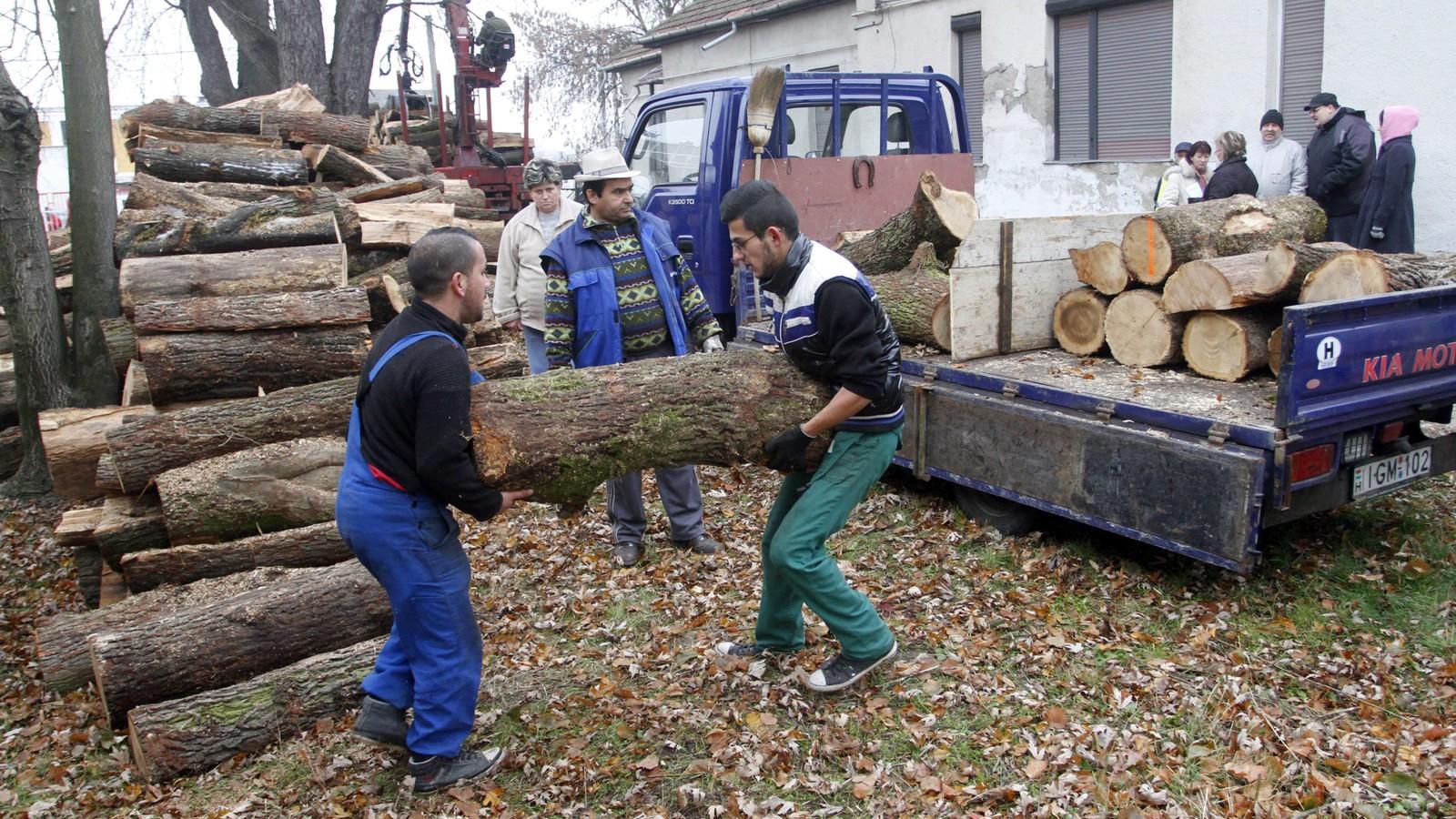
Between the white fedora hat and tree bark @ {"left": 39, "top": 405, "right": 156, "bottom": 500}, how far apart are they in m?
2.97

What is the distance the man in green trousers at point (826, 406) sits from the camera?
368cm

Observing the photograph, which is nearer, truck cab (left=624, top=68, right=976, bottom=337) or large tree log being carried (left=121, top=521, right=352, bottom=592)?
large tree log being carried (left=121, top=521, right=352, bottom=592)

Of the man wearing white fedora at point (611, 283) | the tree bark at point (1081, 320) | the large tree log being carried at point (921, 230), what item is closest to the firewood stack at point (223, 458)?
the man wearing white fedora at point (611, 283)

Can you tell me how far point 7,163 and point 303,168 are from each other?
12.1 ft

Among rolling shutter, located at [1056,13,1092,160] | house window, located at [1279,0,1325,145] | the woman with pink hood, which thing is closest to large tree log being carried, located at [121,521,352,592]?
the woman with pink hood

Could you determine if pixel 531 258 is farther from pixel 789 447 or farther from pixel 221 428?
pixel 789 447

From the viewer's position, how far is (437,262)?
342 centimetres

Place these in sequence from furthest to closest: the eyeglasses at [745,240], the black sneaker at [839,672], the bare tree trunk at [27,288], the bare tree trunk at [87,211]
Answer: the bare tree trunk at [87,211]
the bare tree trunk at [27,288]
the black sneaker at [839,672]
the eyeglasses at [745,240]

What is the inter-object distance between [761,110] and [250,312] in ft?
11.1

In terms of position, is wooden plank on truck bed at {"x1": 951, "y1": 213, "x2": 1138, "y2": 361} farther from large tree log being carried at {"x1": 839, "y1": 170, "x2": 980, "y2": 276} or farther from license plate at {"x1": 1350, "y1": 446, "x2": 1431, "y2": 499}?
license plate at {"x1": 1350, "y1": 446, "x2": 1431, "y2": 499}

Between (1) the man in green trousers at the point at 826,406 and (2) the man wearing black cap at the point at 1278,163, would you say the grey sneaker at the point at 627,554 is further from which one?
(2) the man wearing black cap at the point at 1278,163

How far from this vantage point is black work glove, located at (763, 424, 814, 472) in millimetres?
3854

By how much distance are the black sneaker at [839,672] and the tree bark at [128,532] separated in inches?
131

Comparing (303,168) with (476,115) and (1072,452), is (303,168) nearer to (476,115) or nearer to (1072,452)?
(476,115)
